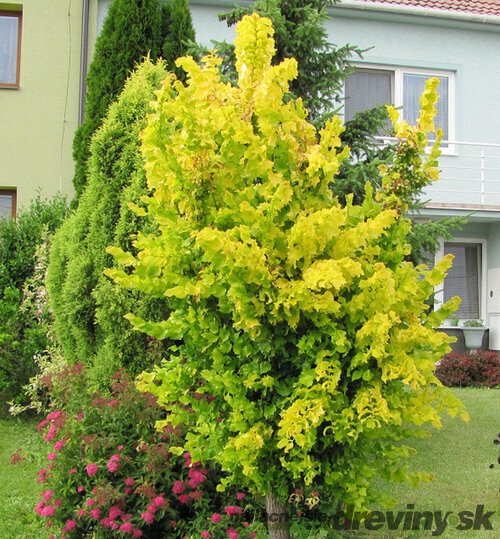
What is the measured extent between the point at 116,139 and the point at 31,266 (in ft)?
10.4

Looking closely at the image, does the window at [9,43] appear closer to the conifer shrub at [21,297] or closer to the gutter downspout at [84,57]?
the gutter downspout at [84,57]

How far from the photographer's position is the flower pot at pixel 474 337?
1145cm

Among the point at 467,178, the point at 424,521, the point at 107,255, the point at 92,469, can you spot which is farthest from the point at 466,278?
the point at 92,469

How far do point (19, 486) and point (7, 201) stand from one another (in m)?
5.85

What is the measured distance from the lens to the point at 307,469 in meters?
2.74

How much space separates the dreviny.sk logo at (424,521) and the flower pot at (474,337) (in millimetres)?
7602

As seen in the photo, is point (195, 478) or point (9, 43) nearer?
point (195, 478)

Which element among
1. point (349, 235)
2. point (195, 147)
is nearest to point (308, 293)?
point (349, 235)

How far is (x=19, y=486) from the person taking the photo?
503 centimetres

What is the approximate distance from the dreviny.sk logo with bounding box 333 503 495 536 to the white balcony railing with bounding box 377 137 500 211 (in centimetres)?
785

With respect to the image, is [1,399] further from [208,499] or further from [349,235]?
[349,235]

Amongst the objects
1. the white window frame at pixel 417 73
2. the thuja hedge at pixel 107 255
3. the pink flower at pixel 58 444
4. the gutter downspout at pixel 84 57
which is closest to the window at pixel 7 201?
the gutter downspout at pixel 84 57

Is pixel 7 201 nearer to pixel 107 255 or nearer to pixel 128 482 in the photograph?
pixel 107 255

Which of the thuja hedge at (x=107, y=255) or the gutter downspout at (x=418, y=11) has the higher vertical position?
the gutter downspout at (x=418, y=11)
